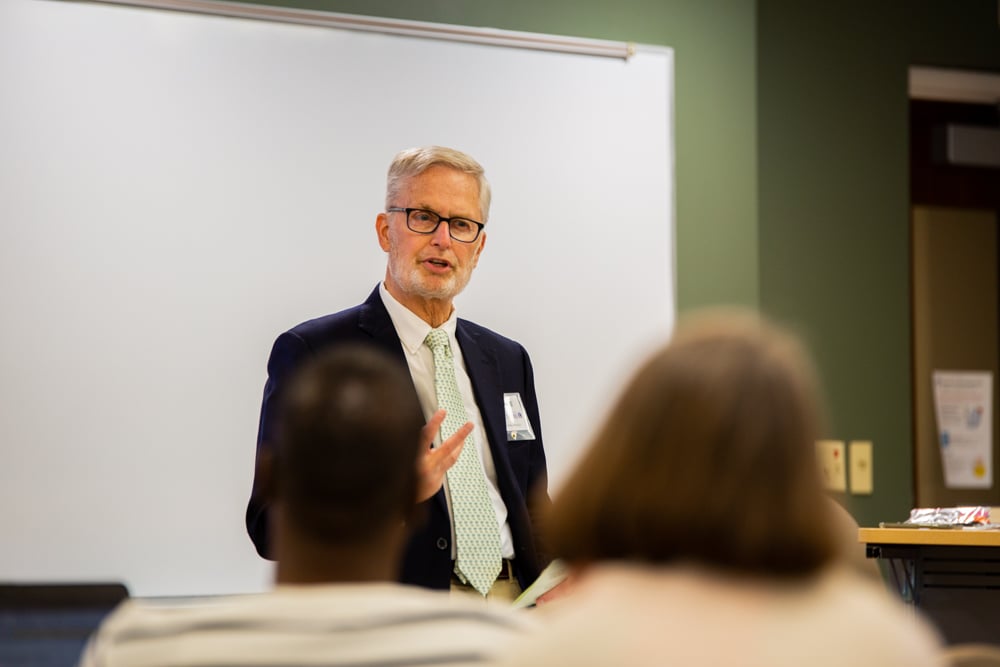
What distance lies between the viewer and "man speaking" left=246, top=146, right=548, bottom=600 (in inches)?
102

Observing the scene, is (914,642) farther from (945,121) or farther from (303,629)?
(945,121)

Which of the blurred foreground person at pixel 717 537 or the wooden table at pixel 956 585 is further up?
the blurred foreground person at pixel 717 537

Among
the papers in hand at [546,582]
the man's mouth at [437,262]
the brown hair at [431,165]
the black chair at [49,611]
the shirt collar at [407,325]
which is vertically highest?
the brown hair at [431,165]

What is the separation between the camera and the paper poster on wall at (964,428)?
468cm

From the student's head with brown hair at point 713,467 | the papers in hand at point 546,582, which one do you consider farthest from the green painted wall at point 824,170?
the student's head with brown hair at point 713,467

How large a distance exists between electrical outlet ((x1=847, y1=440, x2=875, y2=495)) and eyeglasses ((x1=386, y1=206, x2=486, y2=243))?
205 cm

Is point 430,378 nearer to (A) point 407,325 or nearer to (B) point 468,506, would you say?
(A) point 407,325

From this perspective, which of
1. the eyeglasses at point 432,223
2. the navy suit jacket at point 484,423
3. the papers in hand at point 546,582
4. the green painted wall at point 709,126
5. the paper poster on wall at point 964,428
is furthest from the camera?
the paper poster on wall at point 964,428

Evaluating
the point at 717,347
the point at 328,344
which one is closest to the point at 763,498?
the point at 717,347

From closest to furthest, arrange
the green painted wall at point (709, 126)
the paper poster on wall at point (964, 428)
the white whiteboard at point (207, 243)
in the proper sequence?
the white whiteboard at point (207, 243) → the green painted wall at point (709, 126) → the paper poster on wall at point (964, 428)

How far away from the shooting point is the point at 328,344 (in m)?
2.70

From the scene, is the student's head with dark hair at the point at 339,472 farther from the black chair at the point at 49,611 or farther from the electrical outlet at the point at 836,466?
the electrical outlet at the point at 836,466

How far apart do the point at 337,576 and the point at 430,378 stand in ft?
5.33

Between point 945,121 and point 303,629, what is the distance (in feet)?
14.6
